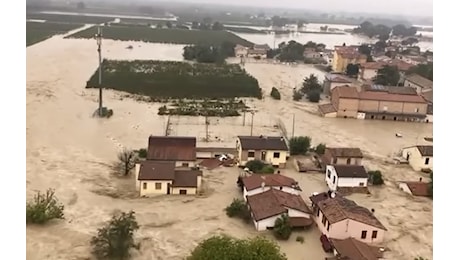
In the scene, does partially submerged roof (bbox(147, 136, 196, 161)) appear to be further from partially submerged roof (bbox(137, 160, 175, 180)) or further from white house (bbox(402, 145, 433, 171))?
white house (bbox(402, 145, 433, 171))

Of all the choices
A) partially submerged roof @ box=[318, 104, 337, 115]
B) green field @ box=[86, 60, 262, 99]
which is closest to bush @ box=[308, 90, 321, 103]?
partially submerged roof @ box=[318, 104, 337, 115]

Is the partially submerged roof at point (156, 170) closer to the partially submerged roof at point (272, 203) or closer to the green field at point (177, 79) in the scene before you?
the partially submerged roof at point (272, 203)

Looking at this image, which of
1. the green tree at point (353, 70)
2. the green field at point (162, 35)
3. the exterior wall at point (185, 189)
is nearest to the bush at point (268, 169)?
the exterior wall at point (185, 189)

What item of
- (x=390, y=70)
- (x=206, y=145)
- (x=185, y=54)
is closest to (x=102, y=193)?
(x=206, y=145)

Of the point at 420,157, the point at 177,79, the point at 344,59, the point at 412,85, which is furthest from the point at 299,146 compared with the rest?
the point at 344,59

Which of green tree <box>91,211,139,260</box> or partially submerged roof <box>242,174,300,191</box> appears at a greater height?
partially submerged roof <box>242,174,300,191</box>

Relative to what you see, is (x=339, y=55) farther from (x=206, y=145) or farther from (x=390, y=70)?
(x=206, y=145)
